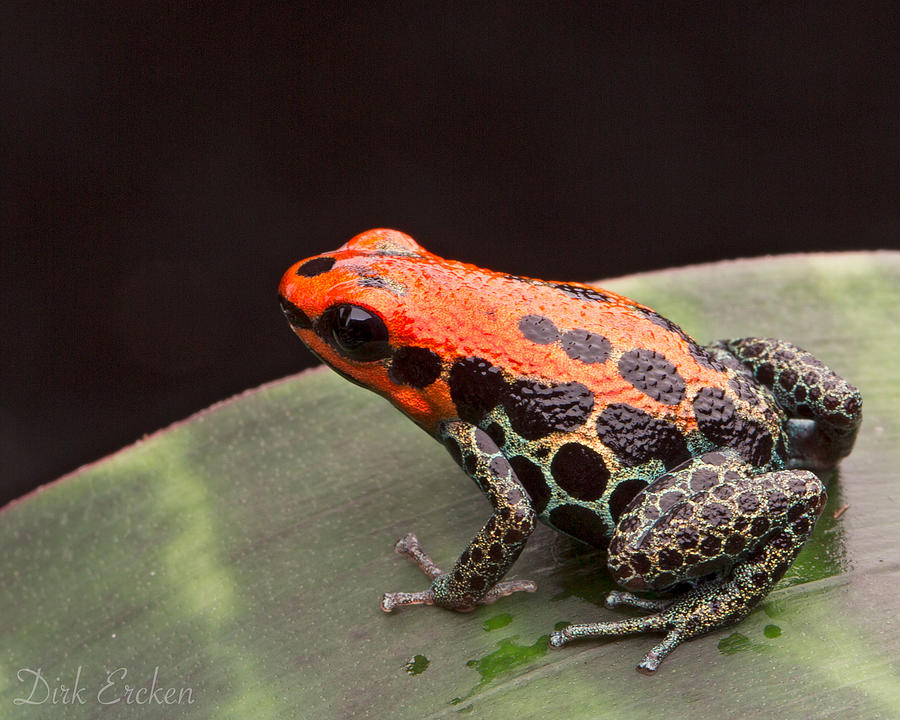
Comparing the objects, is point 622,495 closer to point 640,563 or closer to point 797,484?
point 640,563

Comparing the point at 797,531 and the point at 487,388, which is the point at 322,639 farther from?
the point at 797,531

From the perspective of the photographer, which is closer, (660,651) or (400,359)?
(660,651)

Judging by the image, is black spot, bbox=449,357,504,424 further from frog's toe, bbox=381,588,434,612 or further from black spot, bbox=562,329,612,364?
frog's toe, bbox=381,588,434,612

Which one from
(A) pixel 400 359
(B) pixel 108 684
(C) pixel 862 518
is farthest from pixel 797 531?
(B) pixel 108 684

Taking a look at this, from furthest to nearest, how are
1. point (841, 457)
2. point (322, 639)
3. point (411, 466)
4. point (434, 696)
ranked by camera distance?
1. point (411, 466)
2. point (841, 457)
3. point (322, 639)
4. point (434, 696)

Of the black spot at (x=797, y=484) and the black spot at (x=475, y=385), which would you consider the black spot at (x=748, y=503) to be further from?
the black spot at (x=475, y=385)

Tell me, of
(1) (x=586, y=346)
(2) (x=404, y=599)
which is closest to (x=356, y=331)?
(1) (x=586, y=346)
